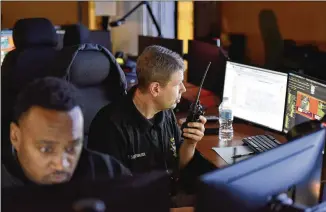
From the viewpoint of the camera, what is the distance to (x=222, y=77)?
3.25 meters

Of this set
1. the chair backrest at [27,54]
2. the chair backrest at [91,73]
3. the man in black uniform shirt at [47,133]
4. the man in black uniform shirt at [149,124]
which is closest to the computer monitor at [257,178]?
the man in black uniform shirt at [47,133]

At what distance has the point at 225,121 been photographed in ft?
9.71

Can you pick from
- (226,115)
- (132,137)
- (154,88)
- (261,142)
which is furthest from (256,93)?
(132,137)

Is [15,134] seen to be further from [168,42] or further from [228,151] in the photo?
[168,42]

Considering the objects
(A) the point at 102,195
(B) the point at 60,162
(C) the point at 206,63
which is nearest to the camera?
(A) the point at 102,195

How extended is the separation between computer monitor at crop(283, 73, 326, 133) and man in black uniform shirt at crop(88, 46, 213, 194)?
507mm

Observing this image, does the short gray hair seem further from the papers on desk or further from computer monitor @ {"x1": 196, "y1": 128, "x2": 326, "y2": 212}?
computer monitor @ {"x1": 196, "y1": 128, "x2": 326, "y2": 212}

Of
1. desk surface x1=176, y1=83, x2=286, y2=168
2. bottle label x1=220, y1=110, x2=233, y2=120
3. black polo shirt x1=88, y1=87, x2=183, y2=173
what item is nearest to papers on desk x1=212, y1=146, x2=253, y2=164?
desk surface x1=176, y1=83, x2=286, y2=168

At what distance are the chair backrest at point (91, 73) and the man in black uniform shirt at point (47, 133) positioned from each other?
3.30ft

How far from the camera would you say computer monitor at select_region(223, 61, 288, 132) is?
2.68m

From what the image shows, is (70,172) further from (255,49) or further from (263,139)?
(255,49)

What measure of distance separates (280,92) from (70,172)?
1556 millimetres

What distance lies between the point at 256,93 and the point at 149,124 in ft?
2.53

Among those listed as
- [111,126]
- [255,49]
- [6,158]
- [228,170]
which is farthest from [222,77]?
[255,49]
